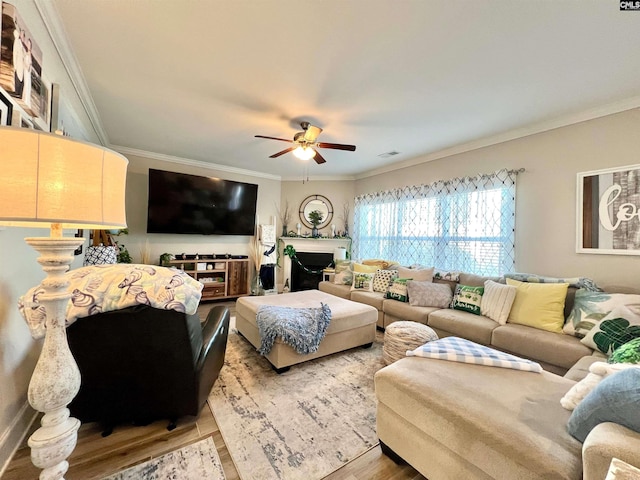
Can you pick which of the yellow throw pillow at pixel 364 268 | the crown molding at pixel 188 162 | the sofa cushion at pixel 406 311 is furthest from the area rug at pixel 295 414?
the crown molding at pixel 188 162

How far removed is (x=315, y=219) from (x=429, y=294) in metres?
3.04

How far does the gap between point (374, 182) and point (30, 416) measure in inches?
199

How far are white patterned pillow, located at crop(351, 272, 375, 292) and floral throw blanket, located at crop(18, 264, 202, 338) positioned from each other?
2.89m

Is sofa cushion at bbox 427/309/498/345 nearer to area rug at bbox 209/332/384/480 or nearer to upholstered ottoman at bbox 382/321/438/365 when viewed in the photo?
upholstered ottoman at bbox 382/321/438/365

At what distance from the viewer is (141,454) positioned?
1.38 meters

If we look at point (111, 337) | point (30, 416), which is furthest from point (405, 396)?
point (30, 416)

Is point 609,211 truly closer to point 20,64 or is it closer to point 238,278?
point 20,64

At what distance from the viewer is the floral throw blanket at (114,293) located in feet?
3.67

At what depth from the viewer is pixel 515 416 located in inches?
41.7

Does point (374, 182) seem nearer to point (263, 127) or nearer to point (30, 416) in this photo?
point (263, 127)

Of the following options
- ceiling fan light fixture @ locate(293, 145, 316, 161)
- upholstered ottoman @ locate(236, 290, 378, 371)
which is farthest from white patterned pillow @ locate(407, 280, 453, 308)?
ceiling fan light fixture @ locate(293, 145, 316, 161)

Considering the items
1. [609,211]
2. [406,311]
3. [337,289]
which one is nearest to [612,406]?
[406,311]

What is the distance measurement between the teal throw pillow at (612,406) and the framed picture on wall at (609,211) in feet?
7.78

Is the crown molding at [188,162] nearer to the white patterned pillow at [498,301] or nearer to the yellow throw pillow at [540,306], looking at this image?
the white patterned pillow at [498,301]
